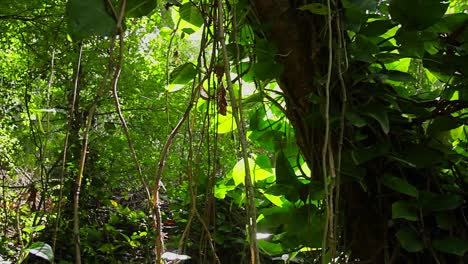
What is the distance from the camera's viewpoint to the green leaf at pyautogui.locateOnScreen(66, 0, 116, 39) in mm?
570

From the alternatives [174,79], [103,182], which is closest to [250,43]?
[174,79]

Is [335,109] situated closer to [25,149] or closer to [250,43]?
[250,43]

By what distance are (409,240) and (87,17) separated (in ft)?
1.60

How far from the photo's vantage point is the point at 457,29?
2.38ft

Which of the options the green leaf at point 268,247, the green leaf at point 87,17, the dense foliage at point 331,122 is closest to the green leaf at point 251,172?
the dense foliage at point 331,122

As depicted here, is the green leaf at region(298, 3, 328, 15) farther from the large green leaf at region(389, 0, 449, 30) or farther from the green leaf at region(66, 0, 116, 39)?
the green leaf at region(66, 0, 116, 39)

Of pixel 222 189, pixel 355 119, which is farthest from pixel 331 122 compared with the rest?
pixel 222 189

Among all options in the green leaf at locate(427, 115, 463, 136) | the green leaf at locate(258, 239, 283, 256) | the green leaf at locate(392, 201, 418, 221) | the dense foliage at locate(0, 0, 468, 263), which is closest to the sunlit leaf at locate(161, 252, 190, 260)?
the dense foliage at locate(0, 0, 468, 263)

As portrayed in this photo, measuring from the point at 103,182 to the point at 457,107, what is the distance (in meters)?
2.10

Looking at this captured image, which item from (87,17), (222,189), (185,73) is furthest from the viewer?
(222,189)

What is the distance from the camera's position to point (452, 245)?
604mm

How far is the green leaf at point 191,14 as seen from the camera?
2.69ft

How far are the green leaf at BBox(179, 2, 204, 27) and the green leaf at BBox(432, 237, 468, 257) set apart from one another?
1.71 ft

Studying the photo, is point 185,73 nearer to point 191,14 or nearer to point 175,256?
point 191,14
